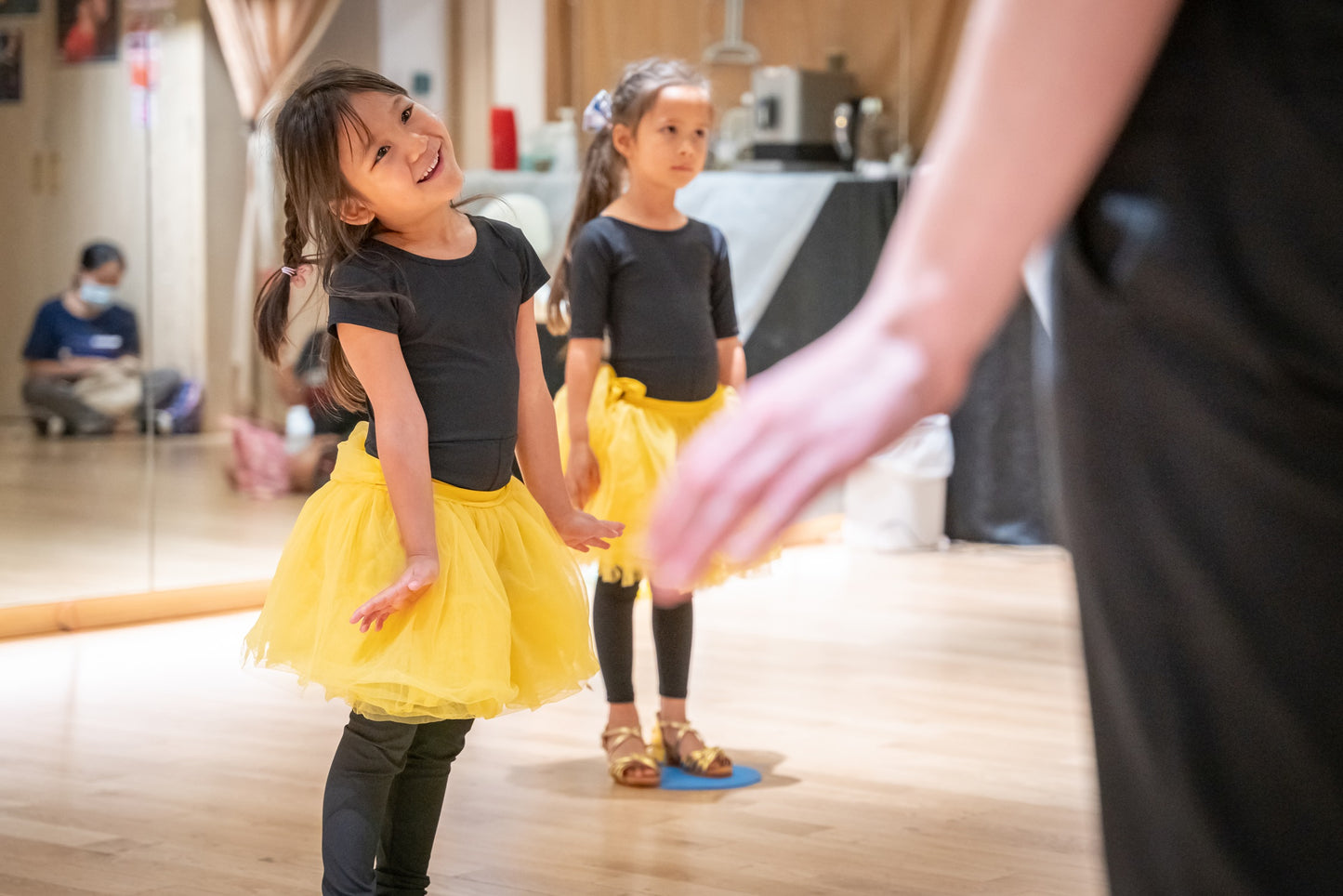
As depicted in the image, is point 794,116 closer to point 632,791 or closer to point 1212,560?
point 632,791

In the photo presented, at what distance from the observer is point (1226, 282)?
466 mm

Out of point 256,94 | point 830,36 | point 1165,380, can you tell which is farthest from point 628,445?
point 830,36

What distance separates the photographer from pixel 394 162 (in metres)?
1.74

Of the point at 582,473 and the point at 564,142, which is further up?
the point at 564,142

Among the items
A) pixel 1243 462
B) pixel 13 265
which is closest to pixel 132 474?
pixel 13 265

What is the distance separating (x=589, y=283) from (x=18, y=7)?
210 cm

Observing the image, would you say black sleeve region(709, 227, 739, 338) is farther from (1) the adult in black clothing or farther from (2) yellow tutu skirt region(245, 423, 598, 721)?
(1) the adult in black clothing

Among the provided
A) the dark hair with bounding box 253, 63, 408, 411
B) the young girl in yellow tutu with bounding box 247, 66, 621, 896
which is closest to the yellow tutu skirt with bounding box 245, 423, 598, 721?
the young girl in yellow tutu with bounding box 247, 66, 621, 896

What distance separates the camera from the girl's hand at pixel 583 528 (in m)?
1.91

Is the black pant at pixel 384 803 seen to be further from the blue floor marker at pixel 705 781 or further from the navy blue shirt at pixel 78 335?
the navy blue shirt at pixel 78 335

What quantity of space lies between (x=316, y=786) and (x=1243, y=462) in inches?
88.3

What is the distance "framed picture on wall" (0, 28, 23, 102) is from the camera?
388cm

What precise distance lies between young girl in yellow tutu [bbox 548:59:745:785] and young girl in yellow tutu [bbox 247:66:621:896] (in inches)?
26.3

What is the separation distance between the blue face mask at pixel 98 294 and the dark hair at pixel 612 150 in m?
1.82
